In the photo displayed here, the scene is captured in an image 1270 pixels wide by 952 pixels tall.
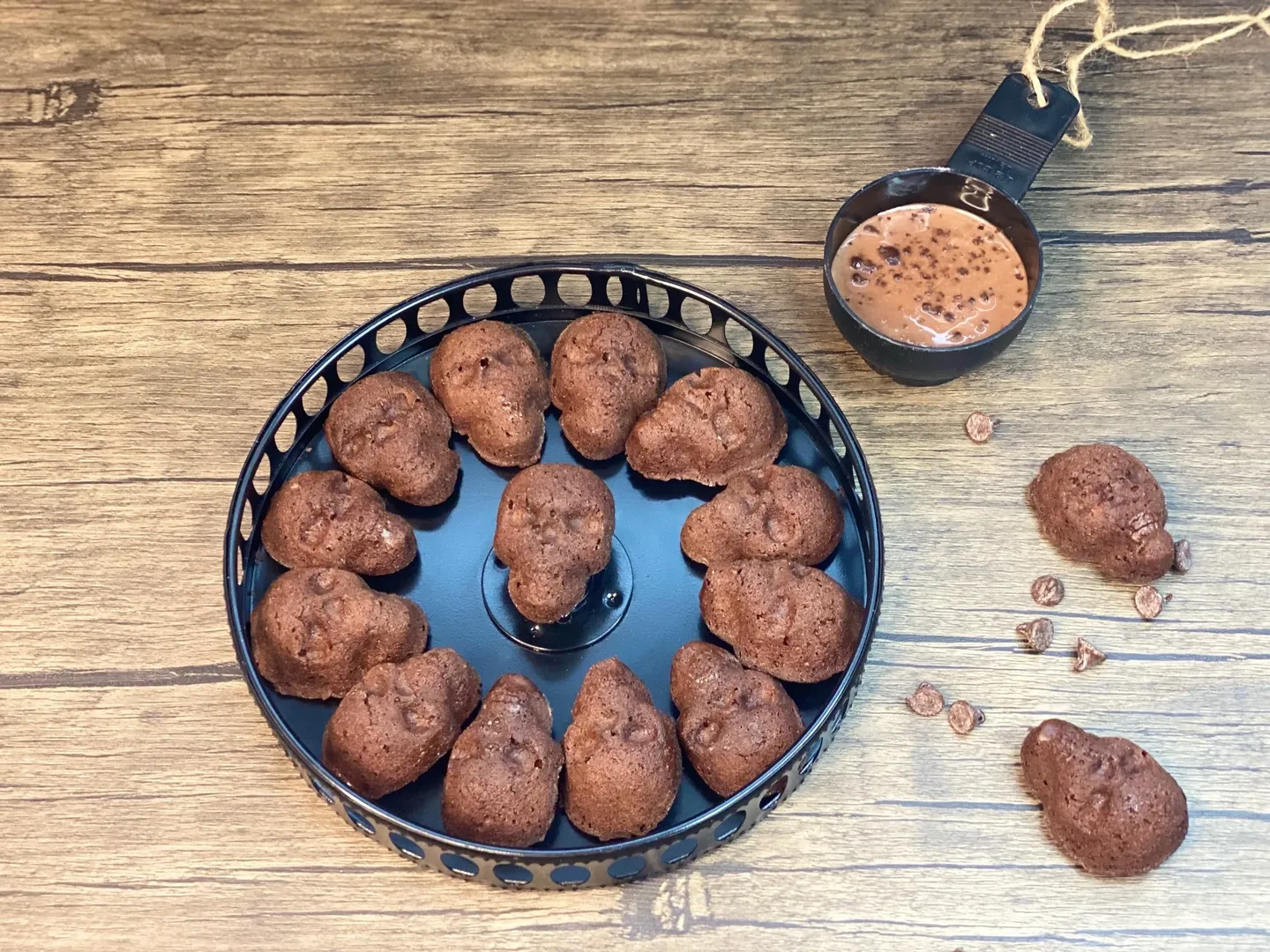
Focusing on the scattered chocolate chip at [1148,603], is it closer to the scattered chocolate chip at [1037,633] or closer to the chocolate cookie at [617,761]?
the scattered chocolate chip at [1037,633]

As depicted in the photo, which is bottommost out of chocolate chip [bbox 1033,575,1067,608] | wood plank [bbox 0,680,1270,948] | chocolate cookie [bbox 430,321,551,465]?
wood plank [bbox 0,680,1270,948]

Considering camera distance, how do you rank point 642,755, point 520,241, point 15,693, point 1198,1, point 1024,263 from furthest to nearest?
1. point 1198,1
2. point 520,241
3. point 1024,263
4. point 15,693
5. point 642,755

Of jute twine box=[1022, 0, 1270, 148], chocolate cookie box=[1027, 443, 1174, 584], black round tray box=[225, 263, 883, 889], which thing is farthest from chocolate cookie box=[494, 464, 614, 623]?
jute twine box=[1022, 0, 1270, 148]

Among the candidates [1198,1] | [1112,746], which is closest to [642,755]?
[1112,746]

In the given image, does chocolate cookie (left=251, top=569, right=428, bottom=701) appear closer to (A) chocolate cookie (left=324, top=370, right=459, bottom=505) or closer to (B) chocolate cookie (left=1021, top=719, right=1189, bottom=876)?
(A) chocolate cookie (left=324, top=370, right=459, bottom=505)

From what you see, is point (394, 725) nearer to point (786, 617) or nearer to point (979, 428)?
point (786, 617)

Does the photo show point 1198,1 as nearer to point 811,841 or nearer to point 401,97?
point 401,97

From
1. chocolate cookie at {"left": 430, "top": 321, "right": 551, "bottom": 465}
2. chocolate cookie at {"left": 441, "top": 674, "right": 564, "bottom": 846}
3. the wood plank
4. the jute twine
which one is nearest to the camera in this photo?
chocolate cookie at {"left": 441, "top": 674, "right": 564, "bottom": 846}
